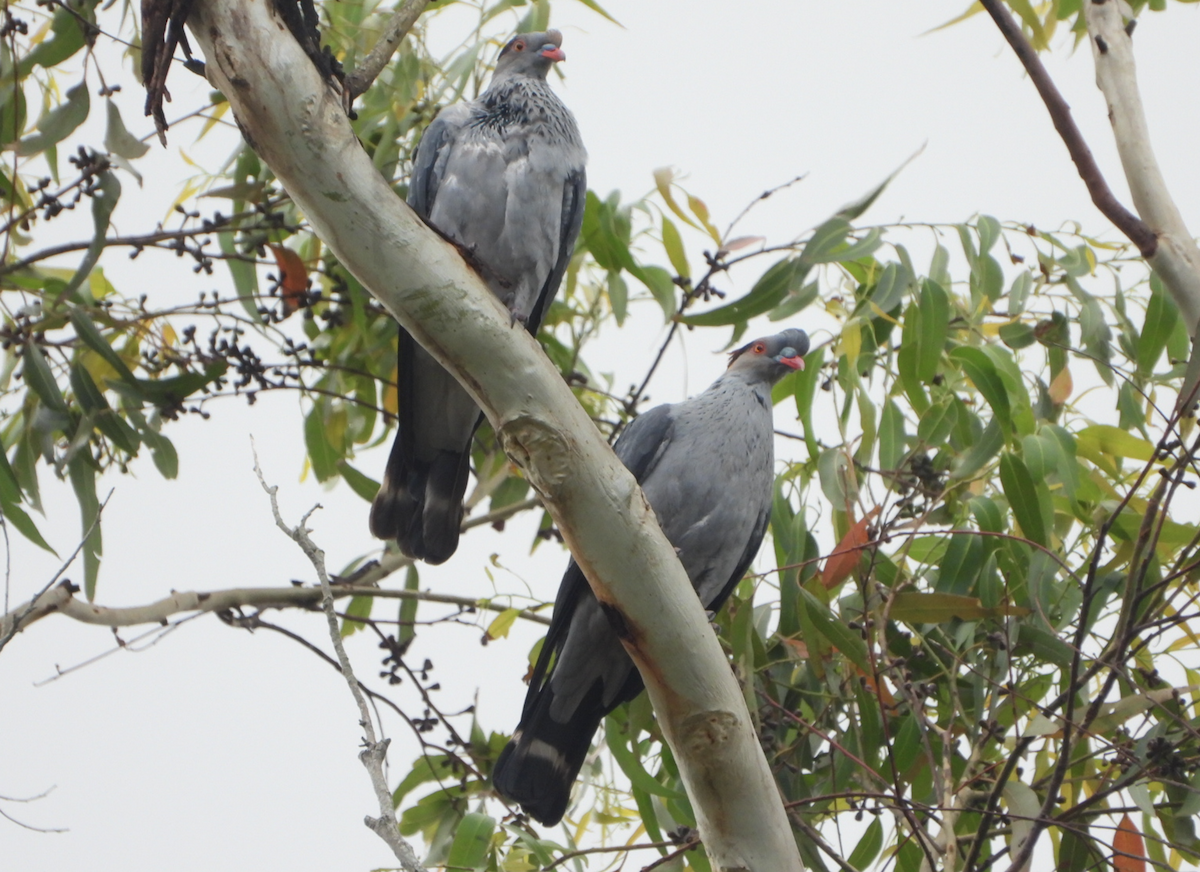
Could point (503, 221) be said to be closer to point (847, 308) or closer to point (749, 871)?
point (847, 308)

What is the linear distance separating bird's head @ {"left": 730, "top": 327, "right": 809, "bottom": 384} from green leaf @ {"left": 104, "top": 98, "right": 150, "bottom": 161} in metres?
1.83

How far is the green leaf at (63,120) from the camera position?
9.80 ft

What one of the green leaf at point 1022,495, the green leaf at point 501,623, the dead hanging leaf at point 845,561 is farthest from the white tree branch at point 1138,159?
the green leaf at point 501,623

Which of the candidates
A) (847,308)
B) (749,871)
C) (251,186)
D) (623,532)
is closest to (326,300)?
(251,186)

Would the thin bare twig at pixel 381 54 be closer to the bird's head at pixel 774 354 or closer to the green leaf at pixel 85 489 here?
the green leaf at pixel 85 489

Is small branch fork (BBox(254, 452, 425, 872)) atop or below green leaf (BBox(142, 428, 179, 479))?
below

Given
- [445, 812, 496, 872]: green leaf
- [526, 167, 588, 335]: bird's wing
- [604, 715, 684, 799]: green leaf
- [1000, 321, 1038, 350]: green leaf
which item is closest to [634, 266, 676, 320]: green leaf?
[526, 167, 588, 335]: bird's wing

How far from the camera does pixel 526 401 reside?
189 centimetres

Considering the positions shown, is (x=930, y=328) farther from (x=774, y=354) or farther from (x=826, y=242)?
(x=774, y=354)

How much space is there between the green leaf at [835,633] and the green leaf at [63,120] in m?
2.13

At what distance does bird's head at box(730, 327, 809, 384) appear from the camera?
3.67 meters

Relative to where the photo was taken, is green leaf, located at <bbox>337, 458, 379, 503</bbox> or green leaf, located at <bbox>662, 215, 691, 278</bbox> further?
green leaf, located at <bbox>337, 458, 379, 503</bbox>

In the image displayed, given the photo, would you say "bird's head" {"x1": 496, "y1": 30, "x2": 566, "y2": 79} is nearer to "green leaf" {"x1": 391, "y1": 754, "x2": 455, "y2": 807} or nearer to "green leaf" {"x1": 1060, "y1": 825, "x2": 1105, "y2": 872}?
"green leaf" {"x1": 391, "y1": 754, "x2": 455, "y2": 807}

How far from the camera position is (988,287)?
3.19 m
